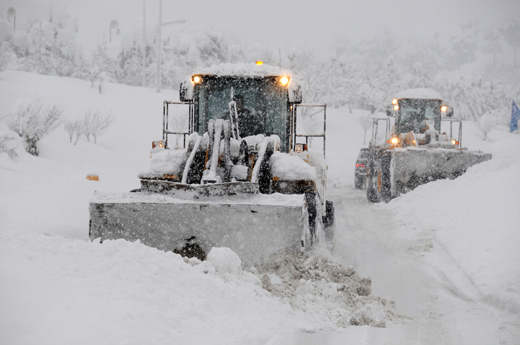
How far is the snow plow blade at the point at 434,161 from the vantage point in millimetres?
11891

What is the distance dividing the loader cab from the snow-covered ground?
4.79 metres

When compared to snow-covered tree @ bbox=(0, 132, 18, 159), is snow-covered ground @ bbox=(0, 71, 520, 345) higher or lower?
lower

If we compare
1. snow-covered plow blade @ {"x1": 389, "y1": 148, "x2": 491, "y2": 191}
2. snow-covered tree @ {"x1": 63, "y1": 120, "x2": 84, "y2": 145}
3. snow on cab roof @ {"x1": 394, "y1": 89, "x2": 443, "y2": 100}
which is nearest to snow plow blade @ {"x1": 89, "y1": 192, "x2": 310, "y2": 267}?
snow-covered plow blade @ {"x1": 389, "y1": 148, "x2": 491, "y2": 191}

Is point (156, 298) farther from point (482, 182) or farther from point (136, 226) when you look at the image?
point (482, 182)

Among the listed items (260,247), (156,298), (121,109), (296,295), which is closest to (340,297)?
(296,295)

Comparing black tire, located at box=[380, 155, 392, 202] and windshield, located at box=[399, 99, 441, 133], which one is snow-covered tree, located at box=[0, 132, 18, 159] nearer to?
black tire, located at box=[380, 155, 392, 202]

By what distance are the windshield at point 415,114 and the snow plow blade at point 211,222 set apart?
1059cm

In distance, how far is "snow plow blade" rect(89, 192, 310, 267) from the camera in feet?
15.9

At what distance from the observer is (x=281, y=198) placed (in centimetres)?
502

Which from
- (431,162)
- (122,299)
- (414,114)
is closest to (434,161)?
(431,162)

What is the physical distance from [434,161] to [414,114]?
3.20 metres

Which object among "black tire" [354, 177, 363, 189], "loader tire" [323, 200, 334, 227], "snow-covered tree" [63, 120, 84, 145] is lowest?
"black tire" [354, 177, 363, 189]

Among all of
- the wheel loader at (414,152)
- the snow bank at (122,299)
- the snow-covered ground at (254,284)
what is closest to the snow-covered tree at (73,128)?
the snow-covered ground at (254,284)

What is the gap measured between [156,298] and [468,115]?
6017 cm
